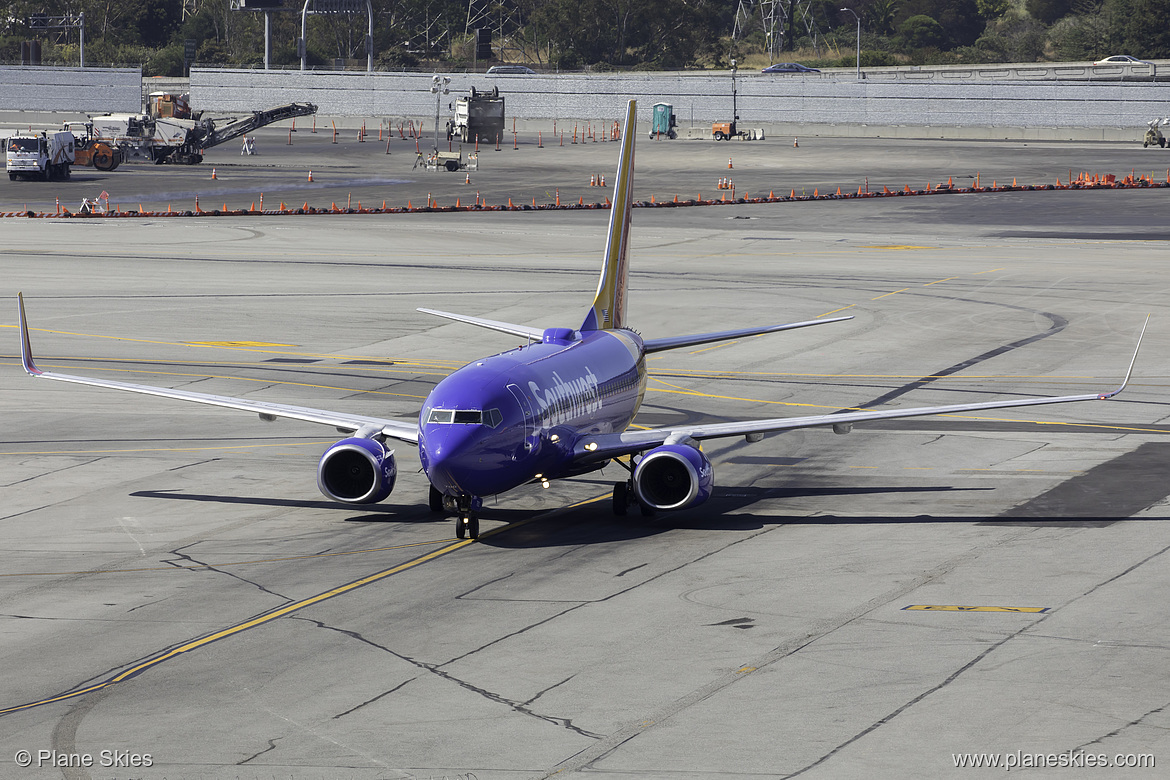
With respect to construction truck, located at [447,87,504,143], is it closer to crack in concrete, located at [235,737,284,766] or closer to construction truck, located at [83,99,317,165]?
construction truck, located at [83,99,317,165]

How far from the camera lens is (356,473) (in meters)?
29.7

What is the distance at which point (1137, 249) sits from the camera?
78.6 metres

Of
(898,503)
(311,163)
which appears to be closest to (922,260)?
(898,503)

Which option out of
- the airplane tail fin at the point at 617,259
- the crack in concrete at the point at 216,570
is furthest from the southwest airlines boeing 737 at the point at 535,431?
the crack in concrete at the point at 216,570

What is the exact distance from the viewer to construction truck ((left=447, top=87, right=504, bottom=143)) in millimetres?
155125

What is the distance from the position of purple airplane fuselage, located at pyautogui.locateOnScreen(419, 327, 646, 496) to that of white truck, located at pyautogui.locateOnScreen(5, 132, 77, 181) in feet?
309

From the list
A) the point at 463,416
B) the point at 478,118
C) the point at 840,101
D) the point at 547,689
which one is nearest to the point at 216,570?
the point at 463,416

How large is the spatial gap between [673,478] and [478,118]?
131968mm

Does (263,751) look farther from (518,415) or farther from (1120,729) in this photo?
(1120,729)

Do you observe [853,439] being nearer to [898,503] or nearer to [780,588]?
[898,503]

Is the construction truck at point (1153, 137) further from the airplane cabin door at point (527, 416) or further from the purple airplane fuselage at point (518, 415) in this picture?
the airplane cabin door at point (527, 416)

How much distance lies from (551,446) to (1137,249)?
59.3 meters

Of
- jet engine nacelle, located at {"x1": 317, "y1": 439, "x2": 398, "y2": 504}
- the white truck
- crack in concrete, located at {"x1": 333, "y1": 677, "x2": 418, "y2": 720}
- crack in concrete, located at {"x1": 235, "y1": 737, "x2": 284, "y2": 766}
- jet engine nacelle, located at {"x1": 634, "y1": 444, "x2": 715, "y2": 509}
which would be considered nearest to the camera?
crack in concrete, located at {"x1": 235, "y1": 737, "x2": 284, "y2": 766}

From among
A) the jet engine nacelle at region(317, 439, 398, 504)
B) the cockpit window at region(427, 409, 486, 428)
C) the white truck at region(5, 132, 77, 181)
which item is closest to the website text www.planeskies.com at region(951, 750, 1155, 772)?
the cockpit window at region(427, 409, 486, 428)
